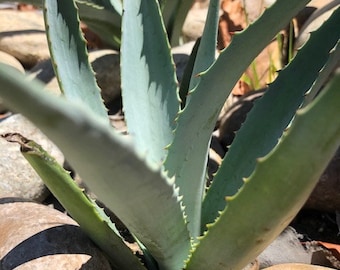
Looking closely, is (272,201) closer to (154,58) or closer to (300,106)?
(300,106)

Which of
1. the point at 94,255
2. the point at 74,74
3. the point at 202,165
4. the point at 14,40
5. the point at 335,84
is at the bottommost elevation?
the point at 14,40

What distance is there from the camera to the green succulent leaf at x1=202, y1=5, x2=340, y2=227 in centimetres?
133

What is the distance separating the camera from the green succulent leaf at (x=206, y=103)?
1169 mm

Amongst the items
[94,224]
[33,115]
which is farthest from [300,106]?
[33,115]

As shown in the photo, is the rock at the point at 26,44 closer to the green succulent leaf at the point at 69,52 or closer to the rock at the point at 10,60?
the rock at the point at 10,60

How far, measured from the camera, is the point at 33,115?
0.72m

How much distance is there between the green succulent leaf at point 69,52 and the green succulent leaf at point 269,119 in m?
0.27

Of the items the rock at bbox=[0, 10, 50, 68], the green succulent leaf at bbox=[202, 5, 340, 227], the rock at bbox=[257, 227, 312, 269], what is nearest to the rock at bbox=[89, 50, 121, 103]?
the rock at bbox=[0, 10, 50, 68]

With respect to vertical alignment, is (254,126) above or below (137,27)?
below

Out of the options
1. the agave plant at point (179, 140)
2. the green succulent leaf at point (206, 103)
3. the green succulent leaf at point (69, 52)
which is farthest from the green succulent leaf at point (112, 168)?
the green succulent leaf at point (69, 52)

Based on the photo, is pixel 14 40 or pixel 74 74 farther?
pixel 14 40

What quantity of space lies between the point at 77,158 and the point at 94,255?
0.51 metres

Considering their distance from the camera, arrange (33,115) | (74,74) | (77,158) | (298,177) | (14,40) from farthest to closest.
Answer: (14,40)
(74,74)
(298,177)
(77,158)
(33,115)

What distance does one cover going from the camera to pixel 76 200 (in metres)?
1.20
